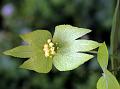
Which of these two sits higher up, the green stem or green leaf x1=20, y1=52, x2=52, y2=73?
the green stem

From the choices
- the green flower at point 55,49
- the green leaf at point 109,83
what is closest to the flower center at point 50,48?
the green flower at point 55,49

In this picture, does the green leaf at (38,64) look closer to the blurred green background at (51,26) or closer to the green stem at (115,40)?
the green stem at (115,40)

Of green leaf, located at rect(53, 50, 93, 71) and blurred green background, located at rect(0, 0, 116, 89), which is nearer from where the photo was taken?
green leaf, located at rect(53, 50, 93, 71)

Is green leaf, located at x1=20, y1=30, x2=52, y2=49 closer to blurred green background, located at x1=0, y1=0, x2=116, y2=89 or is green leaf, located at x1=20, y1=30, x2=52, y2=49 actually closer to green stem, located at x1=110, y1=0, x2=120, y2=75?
green stem, located at x1=110, y1=0, x2=120, y2=75

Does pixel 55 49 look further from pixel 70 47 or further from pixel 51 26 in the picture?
pixel 51 26

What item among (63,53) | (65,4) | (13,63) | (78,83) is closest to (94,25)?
(65,4)

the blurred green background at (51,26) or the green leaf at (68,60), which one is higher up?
the green leaf at (68,60)

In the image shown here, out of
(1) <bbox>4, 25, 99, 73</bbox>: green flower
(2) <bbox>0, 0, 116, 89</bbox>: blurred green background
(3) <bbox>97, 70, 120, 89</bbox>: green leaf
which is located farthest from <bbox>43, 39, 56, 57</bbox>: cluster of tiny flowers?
(2) <bbox>0, 0, 116, 89</bbox>: blurred green background

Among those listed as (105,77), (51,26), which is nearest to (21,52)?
(105,77)
